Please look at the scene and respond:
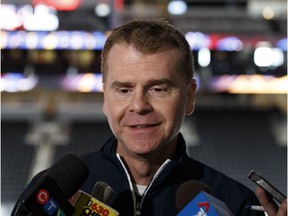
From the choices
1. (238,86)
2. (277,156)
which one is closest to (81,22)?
(238,86)

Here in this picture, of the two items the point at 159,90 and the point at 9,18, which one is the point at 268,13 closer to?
the point at 9,18

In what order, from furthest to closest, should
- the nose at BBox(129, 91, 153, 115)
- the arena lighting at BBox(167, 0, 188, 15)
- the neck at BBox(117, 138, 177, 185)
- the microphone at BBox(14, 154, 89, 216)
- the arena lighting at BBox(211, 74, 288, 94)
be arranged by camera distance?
the arena lighting at BBox(211, 74, 288, 94) < the arena lighting at BBox(167, 0, 188, 15) < the neck at BBox(117, 138, 177, 185) < the nose at BBox(129, 91, 153, 115) < the microphone at BBox(14, 154, 89, 216)

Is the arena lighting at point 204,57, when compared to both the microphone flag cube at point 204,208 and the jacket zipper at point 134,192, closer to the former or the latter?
the jacket zipper at point 134,192

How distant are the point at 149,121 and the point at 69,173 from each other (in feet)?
0.59

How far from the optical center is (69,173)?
0.88 m

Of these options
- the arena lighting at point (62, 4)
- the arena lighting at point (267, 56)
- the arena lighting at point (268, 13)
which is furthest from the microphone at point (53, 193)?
the arena lighting at point (268, 13)

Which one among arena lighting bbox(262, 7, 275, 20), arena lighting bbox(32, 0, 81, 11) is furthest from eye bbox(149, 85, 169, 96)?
arena lighting bbox(262, 7, 275, 20)

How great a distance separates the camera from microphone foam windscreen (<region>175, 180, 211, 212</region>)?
99 cm

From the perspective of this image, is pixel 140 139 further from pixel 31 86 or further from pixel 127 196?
pixel 31 86

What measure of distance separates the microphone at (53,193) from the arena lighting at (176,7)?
7307mm

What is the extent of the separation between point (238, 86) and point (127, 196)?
7348mm

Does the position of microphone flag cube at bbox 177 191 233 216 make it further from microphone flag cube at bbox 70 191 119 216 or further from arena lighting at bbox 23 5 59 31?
arena lighting at bbox 23 5 59 31

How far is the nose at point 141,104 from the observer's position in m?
0.96

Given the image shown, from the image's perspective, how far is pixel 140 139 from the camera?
3.28 feet
